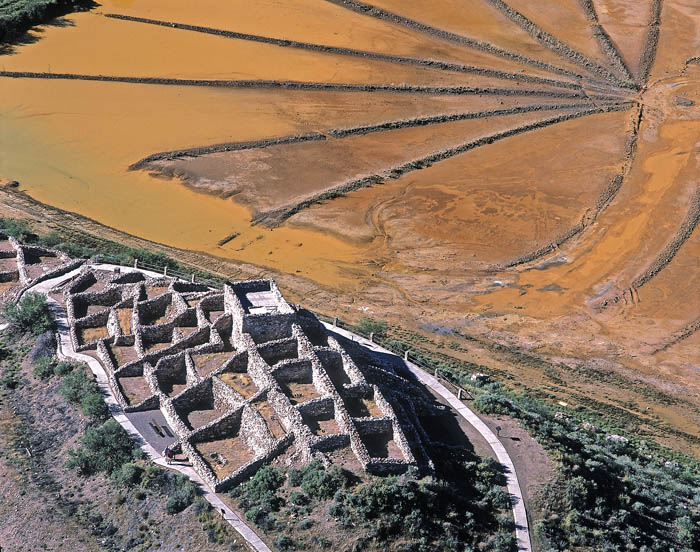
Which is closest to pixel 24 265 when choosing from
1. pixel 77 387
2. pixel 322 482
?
pixel 77 387

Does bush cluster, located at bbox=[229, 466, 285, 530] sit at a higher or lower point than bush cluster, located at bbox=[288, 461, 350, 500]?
lower

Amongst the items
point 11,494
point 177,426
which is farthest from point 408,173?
point 11,494

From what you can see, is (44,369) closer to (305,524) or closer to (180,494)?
(180,494)

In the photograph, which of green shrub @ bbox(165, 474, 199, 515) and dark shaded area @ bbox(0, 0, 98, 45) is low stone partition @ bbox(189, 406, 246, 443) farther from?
dark shaded area @ bbox(0, 0, 98, 45)

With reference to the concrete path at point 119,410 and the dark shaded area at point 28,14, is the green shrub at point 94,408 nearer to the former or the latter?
the concrete path at point 119,410

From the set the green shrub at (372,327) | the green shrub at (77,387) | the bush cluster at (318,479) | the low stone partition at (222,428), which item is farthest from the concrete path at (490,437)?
the green shrub at (77,387)

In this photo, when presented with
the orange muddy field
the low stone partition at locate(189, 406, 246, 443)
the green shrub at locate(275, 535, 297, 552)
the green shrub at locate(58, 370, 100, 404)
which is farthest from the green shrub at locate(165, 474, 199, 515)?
the orange muddy field
